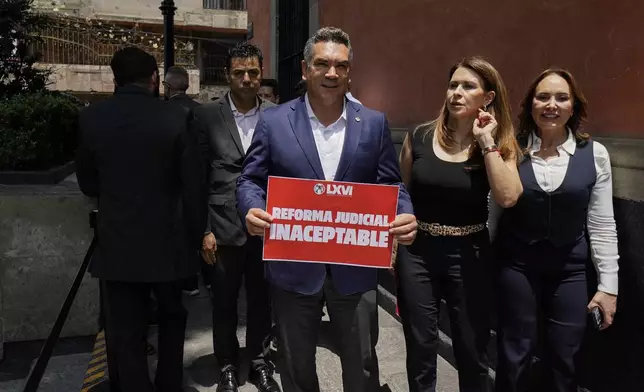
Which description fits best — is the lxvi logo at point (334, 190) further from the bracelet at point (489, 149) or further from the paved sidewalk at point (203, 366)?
the paved sidewalk at point (203, 366)

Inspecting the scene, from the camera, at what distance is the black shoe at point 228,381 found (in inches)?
134

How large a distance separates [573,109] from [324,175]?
1316 millimetres

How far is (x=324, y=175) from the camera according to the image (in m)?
2.37

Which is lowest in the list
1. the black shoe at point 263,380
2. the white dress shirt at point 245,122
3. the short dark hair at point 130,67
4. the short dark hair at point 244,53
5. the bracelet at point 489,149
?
the black shoe at point 263,380

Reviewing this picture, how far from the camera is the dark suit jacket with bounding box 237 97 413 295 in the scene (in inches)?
92.7

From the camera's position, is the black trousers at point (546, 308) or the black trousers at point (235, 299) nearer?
the black trousers at point (546, 308)

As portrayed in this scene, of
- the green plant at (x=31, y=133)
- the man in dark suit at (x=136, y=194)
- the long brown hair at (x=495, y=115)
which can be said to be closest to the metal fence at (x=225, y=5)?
the green plant at (x=31, y=133)

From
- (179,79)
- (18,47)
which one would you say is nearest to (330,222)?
(179,79)

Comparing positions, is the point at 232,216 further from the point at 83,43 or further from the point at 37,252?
the point at 83,43

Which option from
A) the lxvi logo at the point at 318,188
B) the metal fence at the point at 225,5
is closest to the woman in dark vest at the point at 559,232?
the lxvi logo at the point at 318,188

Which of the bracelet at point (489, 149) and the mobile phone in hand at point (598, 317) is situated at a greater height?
the bracelet at point (489, 149)

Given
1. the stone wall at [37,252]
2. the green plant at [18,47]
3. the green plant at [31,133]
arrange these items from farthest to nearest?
1. the green plant at [18,47]
2. the green plant at [31,133]
3. the stone wall at [37,252]

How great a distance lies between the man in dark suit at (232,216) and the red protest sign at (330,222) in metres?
1.10

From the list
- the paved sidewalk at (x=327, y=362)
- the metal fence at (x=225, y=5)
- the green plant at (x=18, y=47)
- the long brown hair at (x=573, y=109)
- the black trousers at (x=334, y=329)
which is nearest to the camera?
the black trousers at (x=334, y=329)
